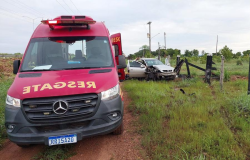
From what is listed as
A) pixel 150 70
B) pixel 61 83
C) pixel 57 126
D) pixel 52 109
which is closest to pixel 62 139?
pixel 57 126

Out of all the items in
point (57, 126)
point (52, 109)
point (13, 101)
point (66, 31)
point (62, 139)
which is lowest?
point (62, 139)

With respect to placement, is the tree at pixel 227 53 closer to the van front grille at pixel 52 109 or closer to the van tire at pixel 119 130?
the van tire at pixel 119 130

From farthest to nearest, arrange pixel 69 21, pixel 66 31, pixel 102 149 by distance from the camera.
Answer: pixel 66 31 → pixel 69 21 → pixel 102 149

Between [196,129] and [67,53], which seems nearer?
[196,129]

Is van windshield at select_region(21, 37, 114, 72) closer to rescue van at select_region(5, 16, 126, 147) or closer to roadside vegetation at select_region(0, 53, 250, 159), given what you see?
rescue van at select_region(5, 16, 126, 147)

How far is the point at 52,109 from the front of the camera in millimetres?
2598

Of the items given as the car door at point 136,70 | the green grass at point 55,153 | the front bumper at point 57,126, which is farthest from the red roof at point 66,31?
the car door at point 136,70

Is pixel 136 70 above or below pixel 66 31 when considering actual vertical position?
below

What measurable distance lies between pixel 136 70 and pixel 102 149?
8.22 m

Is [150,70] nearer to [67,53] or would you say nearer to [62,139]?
[67,53]

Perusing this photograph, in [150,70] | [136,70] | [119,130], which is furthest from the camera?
[136,70]

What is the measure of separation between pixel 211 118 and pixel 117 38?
4303 millimetres

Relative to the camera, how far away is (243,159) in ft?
8.35

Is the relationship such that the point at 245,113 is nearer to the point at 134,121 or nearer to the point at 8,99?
the point at 134,121
